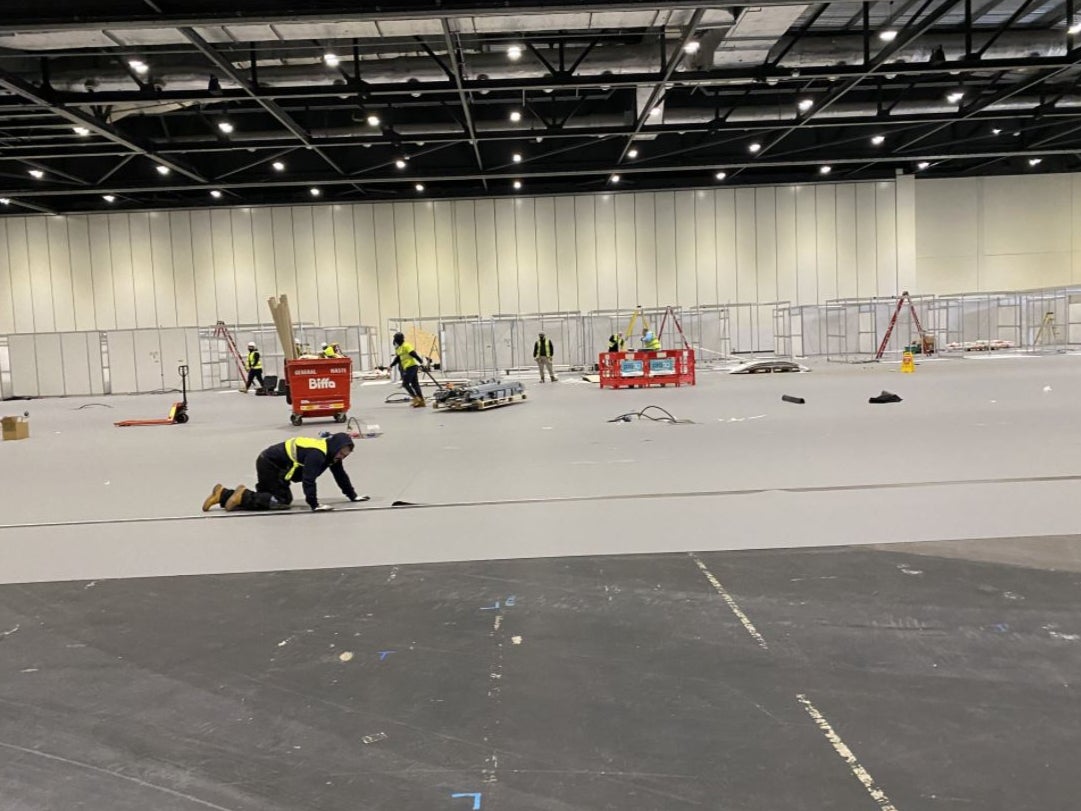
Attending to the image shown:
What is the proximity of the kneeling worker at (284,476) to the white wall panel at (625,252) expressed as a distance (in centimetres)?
2989

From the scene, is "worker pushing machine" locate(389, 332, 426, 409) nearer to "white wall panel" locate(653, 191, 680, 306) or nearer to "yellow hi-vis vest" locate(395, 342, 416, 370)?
"yellow hi-vis vest" locate(395, 342, 416, 370)

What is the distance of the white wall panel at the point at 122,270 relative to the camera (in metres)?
34.9

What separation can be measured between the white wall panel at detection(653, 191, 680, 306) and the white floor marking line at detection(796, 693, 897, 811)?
111 feet

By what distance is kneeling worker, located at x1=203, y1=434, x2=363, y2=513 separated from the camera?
7051 millimetres

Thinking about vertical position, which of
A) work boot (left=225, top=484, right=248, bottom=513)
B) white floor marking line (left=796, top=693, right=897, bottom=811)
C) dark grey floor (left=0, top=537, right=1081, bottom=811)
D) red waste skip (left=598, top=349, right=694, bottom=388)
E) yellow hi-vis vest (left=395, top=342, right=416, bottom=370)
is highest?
yellow hi-vis vest (left=395, top=342, right=416, bottom=370)

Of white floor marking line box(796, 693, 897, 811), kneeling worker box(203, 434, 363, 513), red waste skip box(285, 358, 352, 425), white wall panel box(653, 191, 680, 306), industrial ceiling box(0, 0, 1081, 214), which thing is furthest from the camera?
white wall panel box(653, 191, 680, 306)

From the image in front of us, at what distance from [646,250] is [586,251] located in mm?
3004

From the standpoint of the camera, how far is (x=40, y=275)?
114ft

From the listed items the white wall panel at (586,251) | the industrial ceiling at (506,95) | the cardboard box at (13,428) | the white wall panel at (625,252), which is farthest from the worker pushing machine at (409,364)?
the white wall panel at (625,252)

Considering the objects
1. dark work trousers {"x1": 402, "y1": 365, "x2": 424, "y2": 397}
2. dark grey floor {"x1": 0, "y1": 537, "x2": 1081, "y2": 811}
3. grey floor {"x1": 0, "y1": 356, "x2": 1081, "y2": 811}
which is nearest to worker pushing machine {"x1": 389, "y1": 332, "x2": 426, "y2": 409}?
dark work trousers {"x1": 402, "y1": 365, "x2": 424, "y2": 397}

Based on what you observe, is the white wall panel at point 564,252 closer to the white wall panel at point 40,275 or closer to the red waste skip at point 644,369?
the red waste skip at point 644,369

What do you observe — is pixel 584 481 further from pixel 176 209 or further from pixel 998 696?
pixel 176 209

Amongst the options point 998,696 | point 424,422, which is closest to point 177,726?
point 998,696

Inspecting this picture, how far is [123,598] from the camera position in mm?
4777
